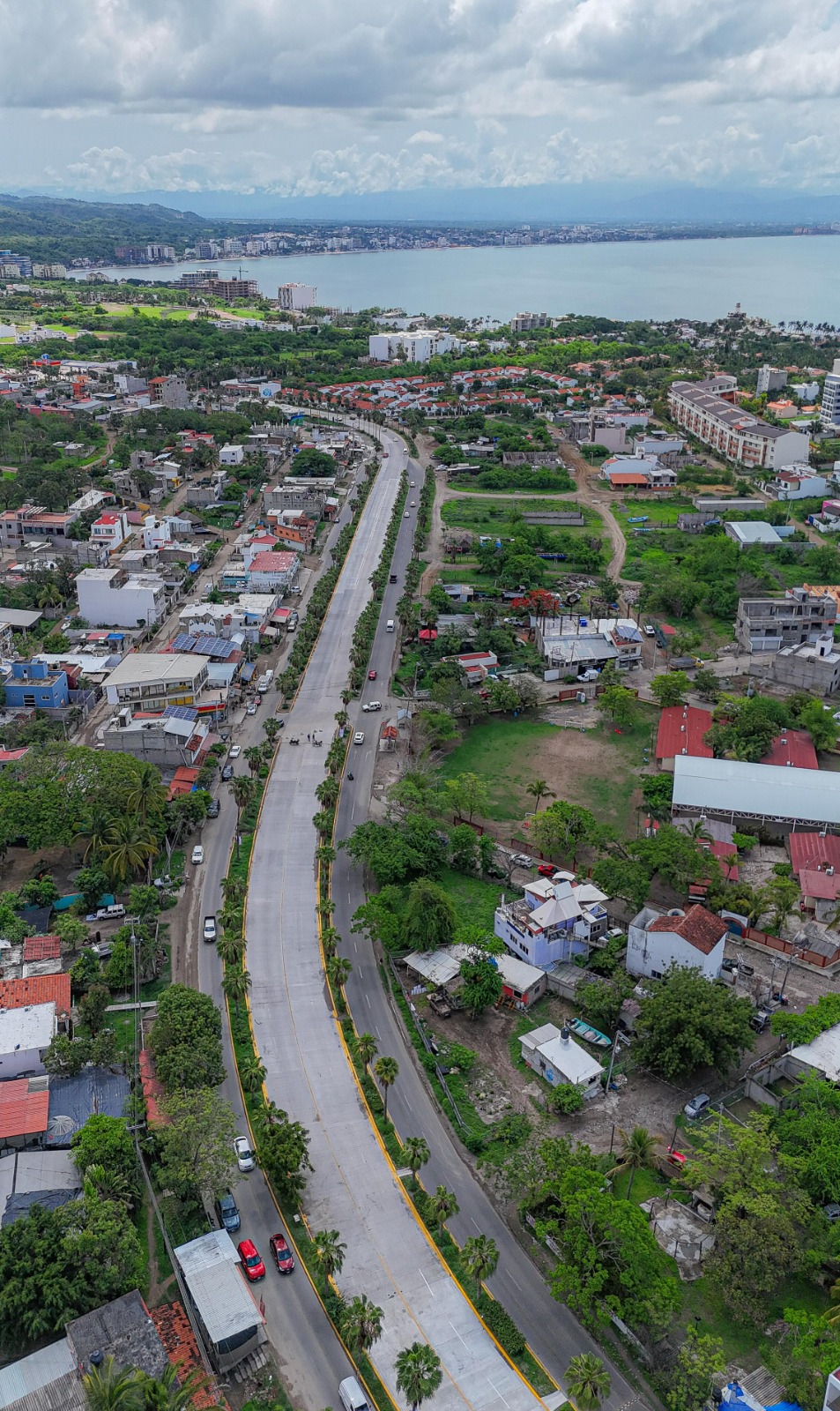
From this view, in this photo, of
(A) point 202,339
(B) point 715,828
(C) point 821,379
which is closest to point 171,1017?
(B) point 715,828

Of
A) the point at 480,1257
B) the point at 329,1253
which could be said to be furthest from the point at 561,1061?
the point at 329,1253

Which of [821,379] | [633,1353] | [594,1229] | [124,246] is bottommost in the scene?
[633,1353]

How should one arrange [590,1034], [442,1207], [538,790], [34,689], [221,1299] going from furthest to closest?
[34,689]
[538,790]
[590,1034]
[442,1207]
[221,1299]

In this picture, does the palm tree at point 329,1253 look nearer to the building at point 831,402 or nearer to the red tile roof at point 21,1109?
the red tile roof at point 21,1109

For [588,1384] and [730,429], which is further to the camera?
[730,429]

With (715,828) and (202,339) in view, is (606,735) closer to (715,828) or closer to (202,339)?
(715,828)

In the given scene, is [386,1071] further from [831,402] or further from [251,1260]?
[831,402]

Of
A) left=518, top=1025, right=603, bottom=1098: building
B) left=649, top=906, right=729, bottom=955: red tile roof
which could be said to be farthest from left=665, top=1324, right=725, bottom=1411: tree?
left=649, top=906, right=729, bottom=955: red tile roof
